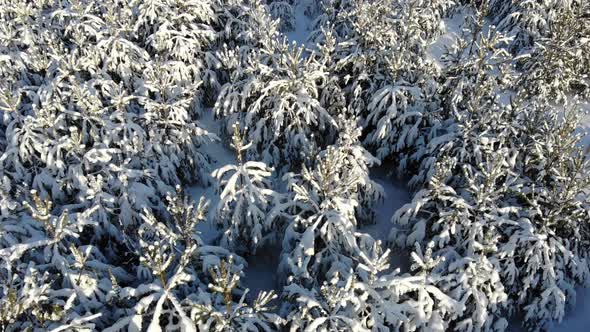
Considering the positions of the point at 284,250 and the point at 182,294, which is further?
the point at 284,250

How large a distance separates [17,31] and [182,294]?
25.6ft

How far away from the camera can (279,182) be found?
8.62 meters

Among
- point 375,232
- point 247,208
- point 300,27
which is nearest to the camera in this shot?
point 247,208

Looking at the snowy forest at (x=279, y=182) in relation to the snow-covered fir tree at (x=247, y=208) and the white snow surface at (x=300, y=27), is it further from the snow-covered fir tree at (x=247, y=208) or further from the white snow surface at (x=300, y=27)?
the white snow surface at (x=300, y=27)

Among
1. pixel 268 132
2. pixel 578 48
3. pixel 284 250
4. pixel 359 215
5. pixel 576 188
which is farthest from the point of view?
pixel 578 48

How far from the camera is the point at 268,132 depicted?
8.67 metres

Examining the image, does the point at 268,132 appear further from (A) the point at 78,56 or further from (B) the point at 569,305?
(B) the point at 569,305

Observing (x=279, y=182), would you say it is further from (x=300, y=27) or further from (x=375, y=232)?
(x=300, y=27)

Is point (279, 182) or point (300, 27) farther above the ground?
point (300, 27)

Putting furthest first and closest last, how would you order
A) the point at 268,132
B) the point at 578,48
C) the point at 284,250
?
the point at 578,48 < the point at 268,132 < the point at 284,250

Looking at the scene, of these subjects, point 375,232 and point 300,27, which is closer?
point 375,232

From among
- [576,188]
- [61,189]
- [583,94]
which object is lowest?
[61,189]

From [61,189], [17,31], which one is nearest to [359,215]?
[61,189]

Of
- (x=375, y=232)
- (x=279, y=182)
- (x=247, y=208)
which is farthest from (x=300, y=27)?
(x=247, y=208)
